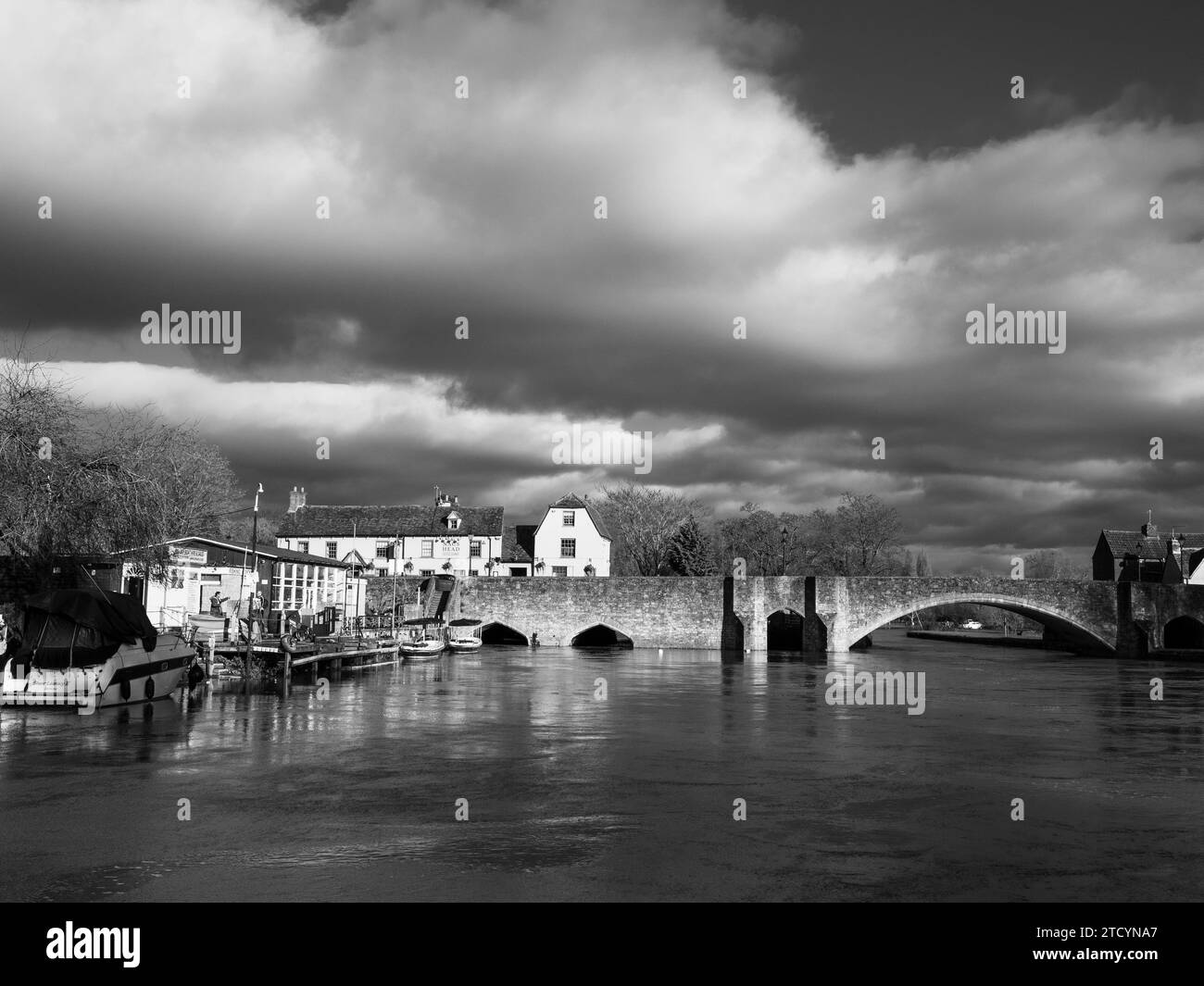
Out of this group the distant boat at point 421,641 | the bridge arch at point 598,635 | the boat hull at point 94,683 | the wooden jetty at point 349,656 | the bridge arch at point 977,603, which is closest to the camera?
the boat hull at point 94,683

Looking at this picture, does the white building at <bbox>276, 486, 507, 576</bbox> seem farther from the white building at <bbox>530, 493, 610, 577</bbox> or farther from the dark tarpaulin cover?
the dark tarpaulin cover

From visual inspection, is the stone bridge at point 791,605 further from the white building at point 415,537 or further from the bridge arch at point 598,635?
the white building at point 415,537

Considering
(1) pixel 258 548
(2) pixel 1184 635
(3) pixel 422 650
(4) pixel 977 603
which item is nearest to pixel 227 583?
(1) pixel 258 548

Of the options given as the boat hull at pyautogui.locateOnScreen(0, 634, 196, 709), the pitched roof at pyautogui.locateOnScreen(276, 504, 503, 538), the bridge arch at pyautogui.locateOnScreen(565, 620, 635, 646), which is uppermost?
the pitched roof at pyautogui.locateOnScreen(276, 504, 503, 538)

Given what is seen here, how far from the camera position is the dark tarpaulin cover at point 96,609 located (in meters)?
22.3

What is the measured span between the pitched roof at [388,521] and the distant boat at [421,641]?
2198 cm

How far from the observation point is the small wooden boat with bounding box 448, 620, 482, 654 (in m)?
58.9

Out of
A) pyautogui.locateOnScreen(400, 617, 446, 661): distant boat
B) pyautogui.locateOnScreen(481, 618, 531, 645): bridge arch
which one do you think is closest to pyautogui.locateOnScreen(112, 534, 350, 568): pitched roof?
pyautogui.locateOnScreen(400, 617, 446, 661): distant boat

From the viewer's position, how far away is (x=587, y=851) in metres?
11.4

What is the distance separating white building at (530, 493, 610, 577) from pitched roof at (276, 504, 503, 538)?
3.95 m

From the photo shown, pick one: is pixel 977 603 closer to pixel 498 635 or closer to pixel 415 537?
pixel 498 635

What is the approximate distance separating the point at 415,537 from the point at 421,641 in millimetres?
29204

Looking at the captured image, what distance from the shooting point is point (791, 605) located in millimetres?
62281

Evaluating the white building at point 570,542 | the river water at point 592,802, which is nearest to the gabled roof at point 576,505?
the white building at point 570,542
